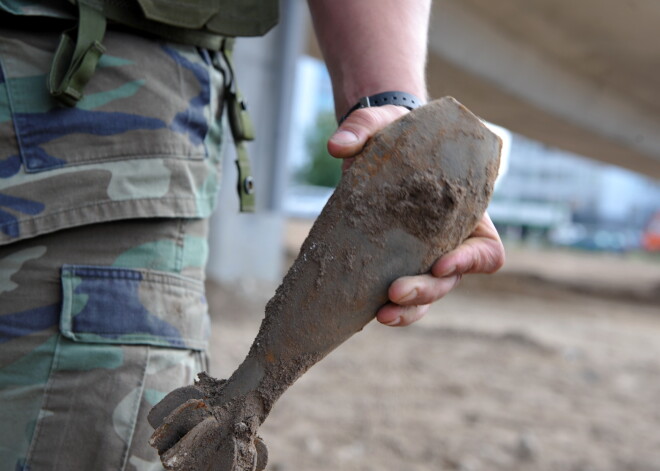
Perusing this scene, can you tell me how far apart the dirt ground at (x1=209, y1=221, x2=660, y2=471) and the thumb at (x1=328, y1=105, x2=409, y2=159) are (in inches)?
105

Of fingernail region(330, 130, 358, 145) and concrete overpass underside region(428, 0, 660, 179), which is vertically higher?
fingernail region(330, 130, 358, 145)

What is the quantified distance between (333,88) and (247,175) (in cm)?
32

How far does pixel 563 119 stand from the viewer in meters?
10.5

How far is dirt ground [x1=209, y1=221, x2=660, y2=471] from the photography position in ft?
12.6

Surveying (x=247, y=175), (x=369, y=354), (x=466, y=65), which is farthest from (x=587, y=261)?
(x=247, y=175)

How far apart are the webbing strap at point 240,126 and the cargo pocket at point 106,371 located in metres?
0.36

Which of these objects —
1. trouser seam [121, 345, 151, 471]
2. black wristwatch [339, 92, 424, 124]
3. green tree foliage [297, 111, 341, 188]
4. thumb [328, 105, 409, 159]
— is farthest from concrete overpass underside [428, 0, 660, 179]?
green tree foliage [297, 111, 341, 188]

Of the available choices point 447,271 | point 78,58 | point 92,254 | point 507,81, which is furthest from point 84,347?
point 507,81

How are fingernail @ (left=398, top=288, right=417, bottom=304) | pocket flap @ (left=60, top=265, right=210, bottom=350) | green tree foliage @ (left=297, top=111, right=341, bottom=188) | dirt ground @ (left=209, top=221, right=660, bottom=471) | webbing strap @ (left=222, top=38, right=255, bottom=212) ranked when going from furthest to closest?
green tree foliage @ (left=297, top=111, right=341, bottom=188)
dirt ground @ (left=209, top=221, right=660, bottom=471)
webbing strap @ (left=222, top=38, right=255, bottom=212)
pocket flap @ (left=60, top=265, right=210, bottom=350)
fingernail @ (left=398, top=288, right=417, bottom=304)

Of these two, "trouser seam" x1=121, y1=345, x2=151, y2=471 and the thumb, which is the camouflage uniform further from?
the thumb

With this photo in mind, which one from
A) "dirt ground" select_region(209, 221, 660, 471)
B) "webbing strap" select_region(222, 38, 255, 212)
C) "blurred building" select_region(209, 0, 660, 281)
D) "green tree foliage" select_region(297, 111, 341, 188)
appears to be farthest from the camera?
"green tree foliage" select_region(297, 111, 341, 188)

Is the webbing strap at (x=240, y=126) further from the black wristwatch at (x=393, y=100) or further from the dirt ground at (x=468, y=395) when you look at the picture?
the dirt ground at (x=468, y=395)

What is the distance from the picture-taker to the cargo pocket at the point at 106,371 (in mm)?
1269

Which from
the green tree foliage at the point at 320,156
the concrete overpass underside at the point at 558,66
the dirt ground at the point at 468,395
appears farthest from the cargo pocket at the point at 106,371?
the green tree foliage at the point at 320,156
